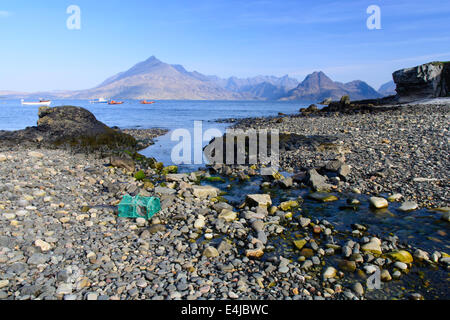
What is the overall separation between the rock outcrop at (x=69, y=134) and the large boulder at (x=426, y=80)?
53.8m

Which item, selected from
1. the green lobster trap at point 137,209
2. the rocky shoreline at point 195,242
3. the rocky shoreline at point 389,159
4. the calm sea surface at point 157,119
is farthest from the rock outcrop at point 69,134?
the rocky shoreline at point 389,159

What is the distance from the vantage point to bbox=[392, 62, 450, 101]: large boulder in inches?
2064

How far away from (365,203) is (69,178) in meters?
11.0

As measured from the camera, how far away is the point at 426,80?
52.6m

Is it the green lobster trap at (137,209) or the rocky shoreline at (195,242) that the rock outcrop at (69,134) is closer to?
the rocky shoreline at (195,242)

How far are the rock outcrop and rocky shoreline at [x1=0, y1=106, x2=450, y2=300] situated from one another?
247 inches

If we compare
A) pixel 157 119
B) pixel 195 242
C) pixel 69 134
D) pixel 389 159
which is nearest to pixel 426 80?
pixel 389 159

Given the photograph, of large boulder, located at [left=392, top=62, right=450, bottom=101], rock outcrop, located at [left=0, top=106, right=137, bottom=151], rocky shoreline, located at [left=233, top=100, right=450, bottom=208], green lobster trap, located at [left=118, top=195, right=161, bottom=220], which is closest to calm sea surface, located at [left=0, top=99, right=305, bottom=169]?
rock outcrop, located at [left=0, top=106, right=137, bottom=151]

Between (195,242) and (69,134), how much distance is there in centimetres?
1672

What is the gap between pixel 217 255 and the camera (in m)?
6.68

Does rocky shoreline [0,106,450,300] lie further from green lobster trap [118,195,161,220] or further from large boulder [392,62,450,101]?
large boulder [392,62,450,101]

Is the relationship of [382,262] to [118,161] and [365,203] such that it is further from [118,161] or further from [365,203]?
[118,161]

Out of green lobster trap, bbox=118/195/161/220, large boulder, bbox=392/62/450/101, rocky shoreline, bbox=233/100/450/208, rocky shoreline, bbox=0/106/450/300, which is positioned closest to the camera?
rocky shoreline, bbox=0/106/450/300

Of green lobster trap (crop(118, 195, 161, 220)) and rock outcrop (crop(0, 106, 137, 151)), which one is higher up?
rock outcrop (crop(0, 106, 137, 151))
